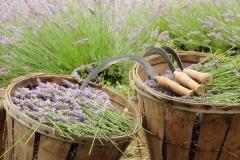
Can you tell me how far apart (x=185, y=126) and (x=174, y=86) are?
20 cm

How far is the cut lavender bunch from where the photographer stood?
5.61 ft

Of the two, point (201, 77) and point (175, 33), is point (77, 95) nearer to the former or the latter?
point (201, 77)

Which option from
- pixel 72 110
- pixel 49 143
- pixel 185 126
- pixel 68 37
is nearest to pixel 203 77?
Answer: pixel 185 126

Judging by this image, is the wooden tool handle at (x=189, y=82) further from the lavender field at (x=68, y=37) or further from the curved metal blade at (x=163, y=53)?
the lavender field at (x=68, y=37)

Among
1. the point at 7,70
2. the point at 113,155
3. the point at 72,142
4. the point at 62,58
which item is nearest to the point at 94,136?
the point at 72,142

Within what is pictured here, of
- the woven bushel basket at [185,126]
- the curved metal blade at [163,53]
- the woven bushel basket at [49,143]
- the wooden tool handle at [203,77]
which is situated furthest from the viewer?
the curved metal blade at [163,53]

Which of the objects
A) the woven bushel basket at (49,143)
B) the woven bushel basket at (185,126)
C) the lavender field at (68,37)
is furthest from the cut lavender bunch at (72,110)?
the lavender field at (68,37)

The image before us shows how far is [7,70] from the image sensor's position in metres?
3.50

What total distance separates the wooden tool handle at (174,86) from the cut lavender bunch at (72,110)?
25cm

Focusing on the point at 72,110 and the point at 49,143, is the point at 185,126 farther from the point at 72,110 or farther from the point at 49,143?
the point at 49,143

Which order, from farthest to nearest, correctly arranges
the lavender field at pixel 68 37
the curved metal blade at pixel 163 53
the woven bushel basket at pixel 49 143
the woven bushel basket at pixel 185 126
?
the lavender field at pixel 68 37
the curved metal blade at pixel 163 53
the woven bushel basket at pixel 185 126
the woven bushel basket at pixel 49 143

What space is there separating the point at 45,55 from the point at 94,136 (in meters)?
1.79

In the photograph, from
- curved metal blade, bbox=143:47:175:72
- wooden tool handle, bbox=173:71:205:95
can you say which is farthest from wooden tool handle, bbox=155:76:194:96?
curved metal blade, bbox=143:47:175:72

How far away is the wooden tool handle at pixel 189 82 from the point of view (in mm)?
1941
